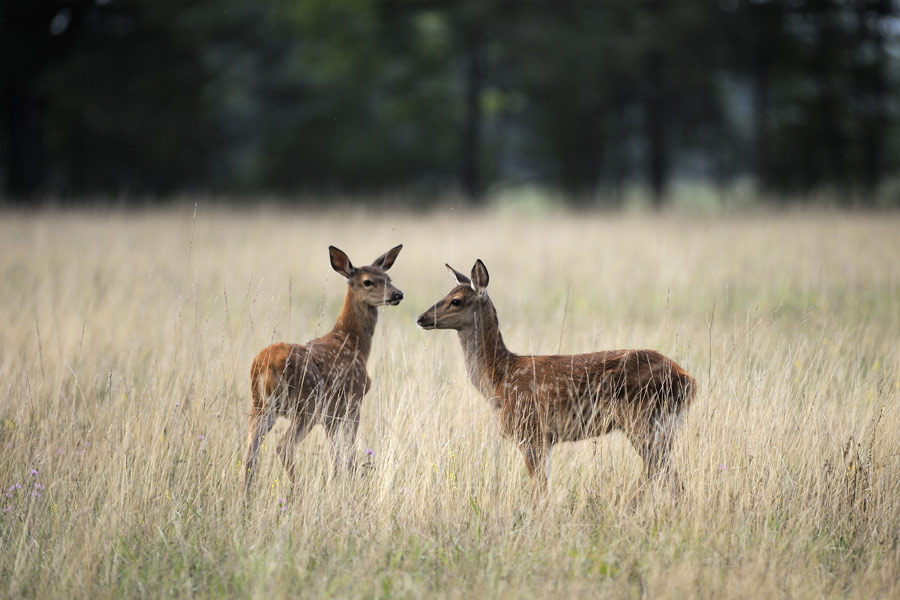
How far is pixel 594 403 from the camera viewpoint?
5.09 metres

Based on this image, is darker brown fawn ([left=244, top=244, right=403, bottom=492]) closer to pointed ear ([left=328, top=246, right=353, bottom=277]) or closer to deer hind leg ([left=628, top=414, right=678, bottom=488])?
pointed ear ([left=328, top=246, right=353, bottom=277])

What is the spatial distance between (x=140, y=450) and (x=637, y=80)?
86.5ft

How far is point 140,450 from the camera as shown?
197 inches

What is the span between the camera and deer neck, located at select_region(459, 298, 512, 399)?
18.7ft

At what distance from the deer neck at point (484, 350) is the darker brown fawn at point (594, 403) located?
25 centimetres

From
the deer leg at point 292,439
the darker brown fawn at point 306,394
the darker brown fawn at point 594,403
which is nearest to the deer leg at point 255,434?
the darker brown fawn at point 306,394

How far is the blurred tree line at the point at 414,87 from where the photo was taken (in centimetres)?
2447

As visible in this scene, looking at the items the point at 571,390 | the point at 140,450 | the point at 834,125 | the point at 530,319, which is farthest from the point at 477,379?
the point at 834,125

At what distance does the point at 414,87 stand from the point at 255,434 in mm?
23696

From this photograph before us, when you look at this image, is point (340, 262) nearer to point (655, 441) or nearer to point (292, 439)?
point (292, 439)

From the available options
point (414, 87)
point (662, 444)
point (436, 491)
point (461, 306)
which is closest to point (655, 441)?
point (662, 444)

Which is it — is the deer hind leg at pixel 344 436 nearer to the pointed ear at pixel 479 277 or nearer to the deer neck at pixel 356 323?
the deer neck at pixel 356 323

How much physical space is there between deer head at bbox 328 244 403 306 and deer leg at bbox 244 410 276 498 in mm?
1273

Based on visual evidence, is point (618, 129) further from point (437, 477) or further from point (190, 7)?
point (437, 477)
